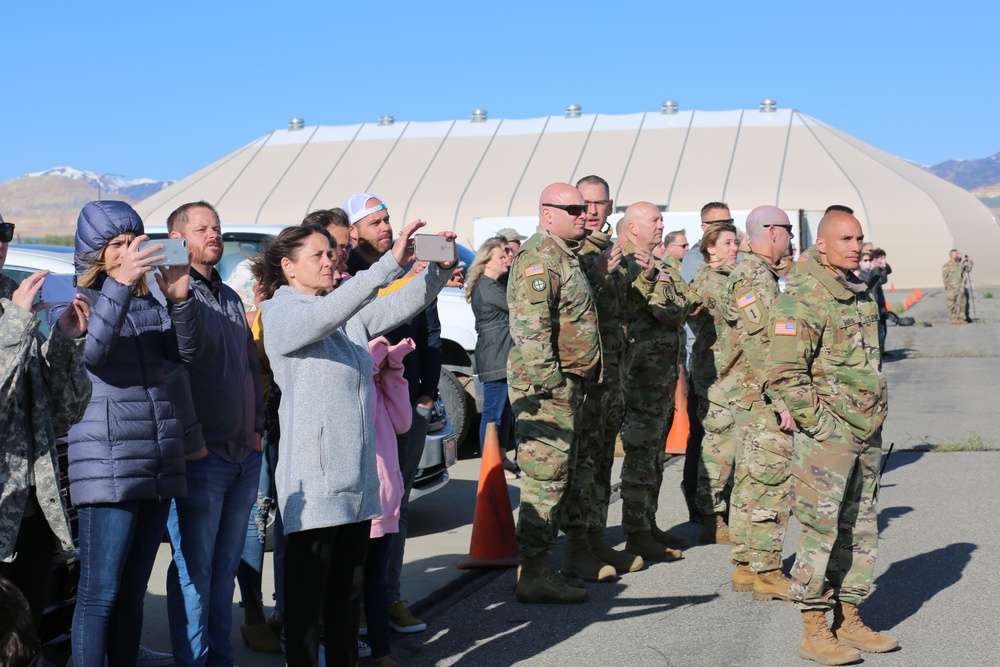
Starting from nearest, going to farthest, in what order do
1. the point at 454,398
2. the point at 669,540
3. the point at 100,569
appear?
the point at 100,569 < the point at 669,540 < the point at 454,398

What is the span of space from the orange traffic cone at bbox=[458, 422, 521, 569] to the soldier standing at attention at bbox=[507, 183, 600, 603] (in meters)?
0.72

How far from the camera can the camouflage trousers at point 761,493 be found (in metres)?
6.53

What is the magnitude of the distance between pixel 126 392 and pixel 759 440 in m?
3.87

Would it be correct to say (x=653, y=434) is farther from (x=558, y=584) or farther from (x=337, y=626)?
(x=337, y=626)

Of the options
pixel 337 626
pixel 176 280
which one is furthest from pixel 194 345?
pixel 337 626

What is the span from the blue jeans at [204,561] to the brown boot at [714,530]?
3.92 meters

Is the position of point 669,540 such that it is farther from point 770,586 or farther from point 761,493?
point 770,586

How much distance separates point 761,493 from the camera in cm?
666

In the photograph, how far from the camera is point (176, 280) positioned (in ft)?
14.2

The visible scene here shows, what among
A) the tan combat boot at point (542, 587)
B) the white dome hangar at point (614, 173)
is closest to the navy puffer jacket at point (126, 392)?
the tan combat boot at point (542, 587)

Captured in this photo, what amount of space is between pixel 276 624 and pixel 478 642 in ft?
3.27

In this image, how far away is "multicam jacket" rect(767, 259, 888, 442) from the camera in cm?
540

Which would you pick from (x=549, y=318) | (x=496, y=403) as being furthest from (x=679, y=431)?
(x=549, y=318)

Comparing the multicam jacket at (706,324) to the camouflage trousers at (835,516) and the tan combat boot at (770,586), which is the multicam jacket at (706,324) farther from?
the camouflage trousers at (835,516)
